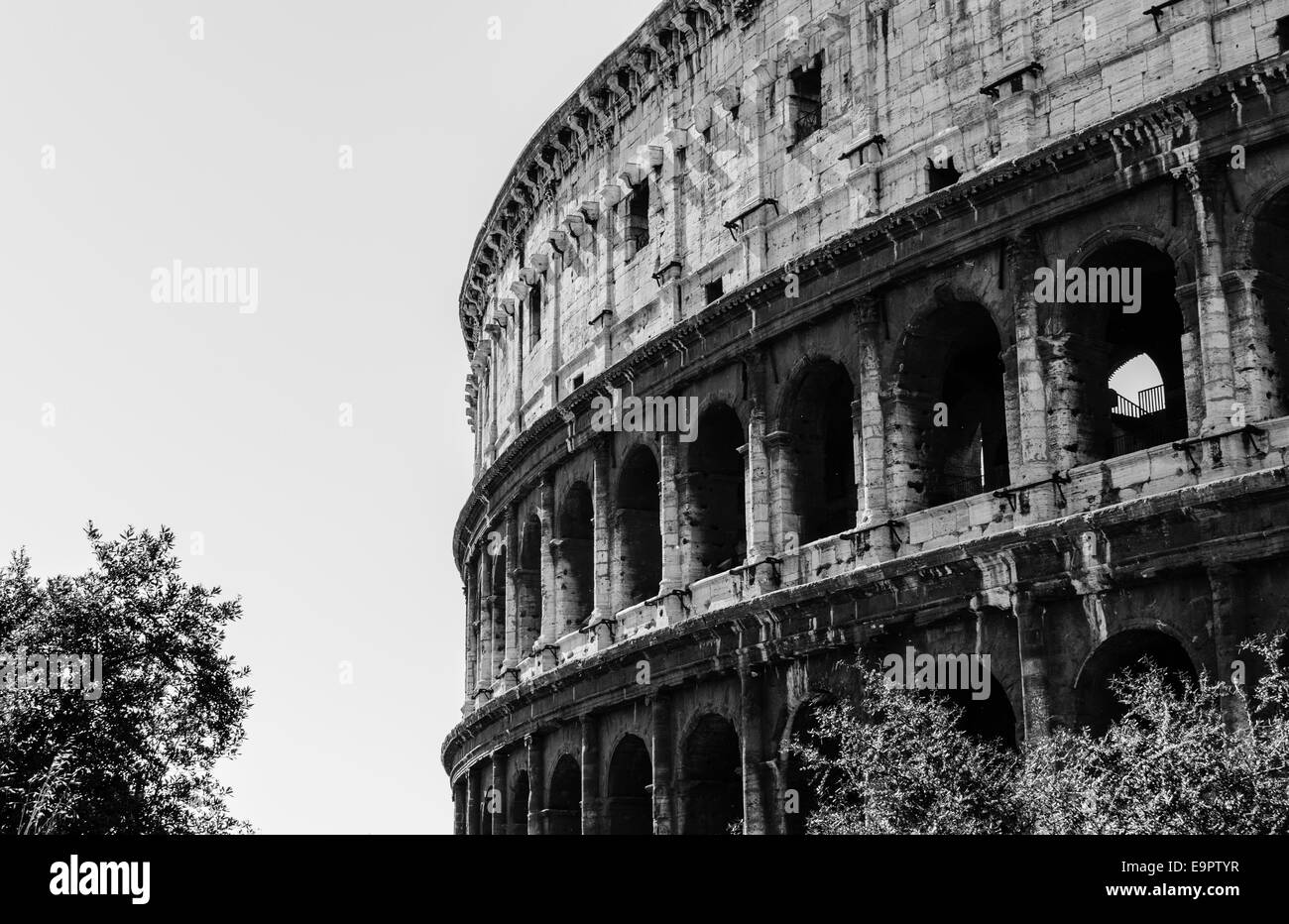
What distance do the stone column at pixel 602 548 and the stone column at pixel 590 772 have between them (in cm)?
143

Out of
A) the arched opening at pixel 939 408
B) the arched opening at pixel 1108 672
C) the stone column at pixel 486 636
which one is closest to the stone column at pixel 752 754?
the arched opening at pixel 939 408

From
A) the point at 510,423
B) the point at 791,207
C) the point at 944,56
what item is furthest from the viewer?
the point at 510,423

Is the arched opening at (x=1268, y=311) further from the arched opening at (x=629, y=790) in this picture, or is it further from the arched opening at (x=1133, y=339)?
the arched opening at (x=629, y=790)

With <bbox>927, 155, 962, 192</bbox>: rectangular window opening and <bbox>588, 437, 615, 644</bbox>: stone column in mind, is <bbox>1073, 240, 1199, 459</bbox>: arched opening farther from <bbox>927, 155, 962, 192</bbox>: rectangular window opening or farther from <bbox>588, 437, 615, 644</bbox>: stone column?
<bbox>588, 437, 615, 644</bbox>: stone column

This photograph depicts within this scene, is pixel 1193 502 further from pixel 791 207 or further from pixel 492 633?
pixel 492 633

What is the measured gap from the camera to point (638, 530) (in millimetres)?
32531

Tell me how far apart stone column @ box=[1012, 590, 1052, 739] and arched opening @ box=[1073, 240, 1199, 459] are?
2.12 meters

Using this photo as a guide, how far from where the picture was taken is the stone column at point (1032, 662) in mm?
22844

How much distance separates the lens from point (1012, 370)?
24.4 meters

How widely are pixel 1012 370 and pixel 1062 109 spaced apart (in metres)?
3.25

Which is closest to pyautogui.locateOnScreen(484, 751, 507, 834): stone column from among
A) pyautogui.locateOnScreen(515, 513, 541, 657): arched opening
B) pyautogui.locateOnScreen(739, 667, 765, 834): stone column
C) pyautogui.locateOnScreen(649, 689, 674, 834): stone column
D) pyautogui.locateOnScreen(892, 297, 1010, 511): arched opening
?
pyautogui.locateOnScreen(515, 513, 541, 657): arched opening

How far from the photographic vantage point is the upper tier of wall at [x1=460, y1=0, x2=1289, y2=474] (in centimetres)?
2428

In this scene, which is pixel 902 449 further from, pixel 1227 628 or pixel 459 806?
pixel 459 806
